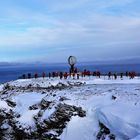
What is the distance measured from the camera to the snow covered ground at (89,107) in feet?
101

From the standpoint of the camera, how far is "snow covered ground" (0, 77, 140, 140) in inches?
1210

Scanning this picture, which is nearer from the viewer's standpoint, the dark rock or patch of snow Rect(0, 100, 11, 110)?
patch of snow Rect(0, 100, 11, 110)

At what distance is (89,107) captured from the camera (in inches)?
1373

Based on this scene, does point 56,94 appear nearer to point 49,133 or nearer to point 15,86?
point 49,133

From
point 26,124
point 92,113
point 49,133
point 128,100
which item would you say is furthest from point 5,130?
point 128,100

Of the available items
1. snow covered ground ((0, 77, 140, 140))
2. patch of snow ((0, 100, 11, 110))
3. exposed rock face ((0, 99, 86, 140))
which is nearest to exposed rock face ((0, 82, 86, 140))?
exposed rock face ((0, 99, 86, 140))

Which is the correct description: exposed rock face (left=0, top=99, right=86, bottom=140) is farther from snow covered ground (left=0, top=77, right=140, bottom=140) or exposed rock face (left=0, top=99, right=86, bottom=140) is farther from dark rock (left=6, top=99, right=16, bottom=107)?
dark rock (left=6, top=99, right=16, bottom=107)

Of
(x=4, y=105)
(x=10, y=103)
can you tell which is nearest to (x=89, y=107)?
(x=10, y=103)

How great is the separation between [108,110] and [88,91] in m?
6.74

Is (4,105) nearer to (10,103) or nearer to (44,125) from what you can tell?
(10,103)

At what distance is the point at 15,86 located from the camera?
156ft

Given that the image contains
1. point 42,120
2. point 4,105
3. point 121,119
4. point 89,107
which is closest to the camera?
point 121,119

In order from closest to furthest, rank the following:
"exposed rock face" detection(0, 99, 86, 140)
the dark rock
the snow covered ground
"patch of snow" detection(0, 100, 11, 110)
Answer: the snow covered ground, "exposed rock face" detection(0, 99, 86, 140), "patch of snow" detection(0, 100, 11, 110), the dark rock

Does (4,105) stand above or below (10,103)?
below
